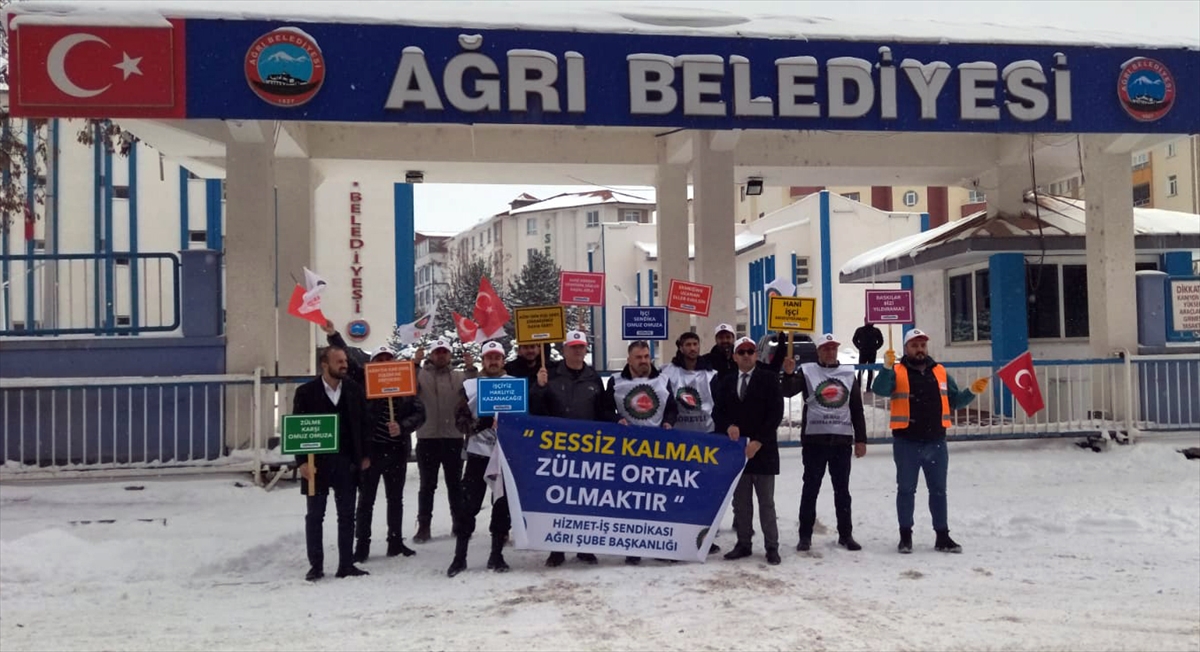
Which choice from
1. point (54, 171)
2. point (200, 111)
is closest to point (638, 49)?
point (200, 111)

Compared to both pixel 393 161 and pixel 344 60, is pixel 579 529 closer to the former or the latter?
pixel 344 60

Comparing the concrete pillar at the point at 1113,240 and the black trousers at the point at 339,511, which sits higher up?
the concrete pillar at the point at 1113,240

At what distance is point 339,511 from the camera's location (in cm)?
750

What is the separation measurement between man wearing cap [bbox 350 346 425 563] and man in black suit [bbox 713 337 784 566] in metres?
2.56

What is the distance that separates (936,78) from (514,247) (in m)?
63.4

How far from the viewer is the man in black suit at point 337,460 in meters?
7.36

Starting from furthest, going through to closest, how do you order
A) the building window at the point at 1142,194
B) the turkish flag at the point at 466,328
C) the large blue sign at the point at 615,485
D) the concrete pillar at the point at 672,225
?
the building window at the point at 1142,194
the concrete pillar at the point at 672,225
the turkish flag at the point at 466,328
the large blue sign at the point at 615,485

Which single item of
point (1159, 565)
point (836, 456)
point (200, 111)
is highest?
point (200, 111)

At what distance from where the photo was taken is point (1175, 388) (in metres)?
12.1

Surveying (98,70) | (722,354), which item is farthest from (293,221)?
(722,354)

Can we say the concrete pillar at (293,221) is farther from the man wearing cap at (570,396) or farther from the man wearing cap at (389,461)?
the man wearing cap at (570,396)

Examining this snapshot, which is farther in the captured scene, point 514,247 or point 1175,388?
point 514,247

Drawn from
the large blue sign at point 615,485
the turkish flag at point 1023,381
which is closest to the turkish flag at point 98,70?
the large blue sign at point 615,485

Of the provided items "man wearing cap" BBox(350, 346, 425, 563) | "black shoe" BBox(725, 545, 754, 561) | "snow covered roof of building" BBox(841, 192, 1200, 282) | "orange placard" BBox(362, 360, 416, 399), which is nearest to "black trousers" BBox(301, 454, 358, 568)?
"man wearing cap" BBox(350, 346, 425, 563)
